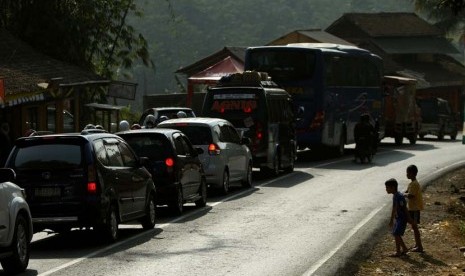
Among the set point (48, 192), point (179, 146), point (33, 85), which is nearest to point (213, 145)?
point (179, 146)

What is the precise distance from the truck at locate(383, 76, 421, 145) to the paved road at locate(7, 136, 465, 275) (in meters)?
20.1

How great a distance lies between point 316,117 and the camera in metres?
40.5

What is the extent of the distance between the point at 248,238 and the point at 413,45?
237 ft

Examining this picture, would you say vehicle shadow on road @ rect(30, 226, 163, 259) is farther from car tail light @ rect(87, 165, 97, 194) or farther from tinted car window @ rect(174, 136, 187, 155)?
tinted car window @ rect(174, 136, 187, 155)

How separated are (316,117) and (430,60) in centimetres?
5271

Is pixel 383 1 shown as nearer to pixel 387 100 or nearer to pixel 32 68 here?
pixel 387 100

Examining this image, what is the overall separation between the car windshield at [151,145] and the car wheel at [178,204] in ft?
2.44

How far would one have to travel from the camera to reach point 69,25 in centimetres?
4522

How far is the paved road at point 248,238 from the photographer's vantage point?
15820 mm

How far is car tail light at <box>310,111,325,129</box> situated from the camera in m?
40.4

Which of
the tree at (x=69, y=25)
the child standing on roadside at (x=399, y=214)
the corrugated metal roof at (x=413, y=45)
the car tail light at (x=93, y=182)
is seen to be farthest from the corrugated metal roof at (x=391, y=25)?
the car tail light at (x=93, y=182)

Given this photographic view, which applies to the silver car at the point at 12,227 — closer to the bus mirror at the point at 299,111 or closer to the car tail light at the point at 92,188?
the car tail light at the point at 92,188

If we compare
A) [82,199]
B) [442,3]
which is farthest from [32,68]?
[82,199]

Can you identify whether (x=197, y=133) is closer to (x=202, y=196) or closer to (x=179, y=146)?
(x=202, y=196)
